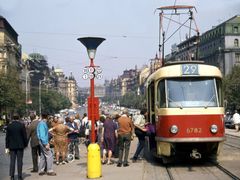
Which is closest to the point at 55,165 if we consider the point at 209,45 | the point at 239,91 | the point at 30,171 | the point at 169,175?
the point at 30,171

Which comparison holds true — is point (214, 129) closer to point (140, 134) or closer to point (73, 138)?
point (140, 134)

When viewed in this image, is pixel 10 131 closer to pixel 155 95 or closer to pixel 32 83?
pixel 155 95

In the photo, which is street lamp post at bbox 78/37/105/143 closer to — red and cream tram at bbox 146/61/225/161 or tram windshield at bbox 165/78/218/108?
red and cream tram at bbox 146/61/225/161

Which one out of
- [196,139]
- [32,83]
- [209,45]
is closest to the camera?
[196,139]

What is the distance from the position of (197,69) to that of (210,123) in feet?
5.88

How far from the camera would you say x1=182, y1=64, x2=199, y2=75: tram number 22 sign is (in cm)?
1568

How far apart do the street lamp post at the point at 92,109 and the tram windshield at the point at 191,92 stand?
232 centimetres

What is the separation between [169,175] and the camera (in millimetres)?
13641

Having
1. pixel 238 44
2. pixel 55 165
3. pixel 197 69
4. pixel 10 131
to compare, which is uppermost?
pixel 238 44

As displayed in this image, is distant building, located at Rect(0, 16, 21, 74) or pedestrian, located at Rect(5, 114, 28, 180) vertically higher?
distant building, located at Rect(0, 16, 21, 74)

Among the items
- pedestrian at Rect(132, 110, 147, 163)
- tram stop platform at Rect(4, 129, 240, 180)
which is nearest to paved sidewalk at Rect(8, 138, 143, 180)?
tram stop platform at Rect(4, 129, 240, 180)

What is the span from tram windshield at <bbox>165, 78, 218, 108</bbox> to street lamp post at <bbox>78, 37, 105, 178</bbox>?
7.62ft

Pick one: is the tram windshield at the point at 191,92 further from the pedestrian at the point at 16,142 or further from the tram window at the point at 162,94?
the pedestrian at the point at 16,142

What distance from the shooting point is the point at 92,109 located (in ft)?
47.8
